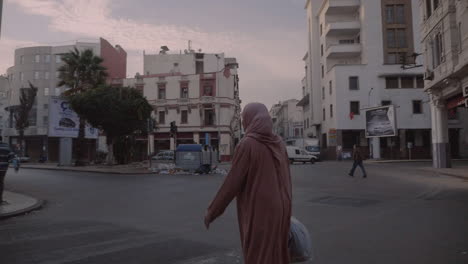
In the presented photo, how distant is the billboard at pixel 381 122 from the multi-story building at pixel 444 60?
13036 millimetres

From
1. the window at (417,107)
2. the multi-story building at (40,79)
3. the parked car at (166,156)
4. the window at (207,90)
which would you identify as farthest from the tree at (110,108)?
Answer: the window at (417,107)

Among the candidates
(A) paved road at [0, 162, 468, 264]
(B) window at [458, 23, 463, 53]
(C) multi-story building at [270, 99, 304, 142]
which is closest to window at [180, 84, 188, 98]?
(C) multi-story building at [270, 99, 304, 142]

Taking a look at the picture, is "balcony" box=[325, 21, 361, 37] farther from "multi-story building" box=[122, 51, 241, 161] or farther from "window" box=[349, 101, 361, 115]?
"multi-story building" box=[122, 51, 241, 161]

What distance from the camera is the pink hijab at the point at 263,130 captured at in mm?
2840

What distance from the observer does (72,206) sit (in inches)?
393

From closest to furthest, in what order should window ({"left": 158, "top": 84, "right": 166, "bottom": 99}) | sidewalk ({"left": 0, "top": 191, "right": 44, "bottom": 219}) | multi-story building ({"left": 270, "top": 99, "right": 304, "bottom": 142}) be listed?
sidewalk ({"left": 0, "top": 191, "right": 44, "bottom": 219})
window ({"left": 158, "top": 84, "right": 166, "bottom": 99})
multi-story building ({"left": 270, "top": 99, "right": 304, "bottom": 142})

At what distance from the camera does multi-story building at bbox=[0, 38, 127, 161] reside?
56.5m

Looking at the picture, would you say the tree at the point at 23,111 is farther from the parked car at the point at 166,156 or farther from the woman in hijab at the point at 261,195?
the woman in hijab at the point at 261,195

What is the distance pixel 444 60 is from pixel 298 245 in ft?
76.0

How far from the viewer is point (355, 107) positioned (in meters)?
44.5

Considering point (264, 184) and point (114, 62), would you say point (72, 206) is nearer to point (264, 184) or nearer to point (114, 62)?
point (264, 184)

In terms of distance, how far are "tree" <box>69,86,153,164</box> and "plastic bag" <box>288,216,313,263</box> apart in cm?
2784

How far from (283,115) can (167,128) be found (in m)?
54.8

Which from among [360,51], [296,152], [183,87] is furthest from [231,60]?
[296,152]
